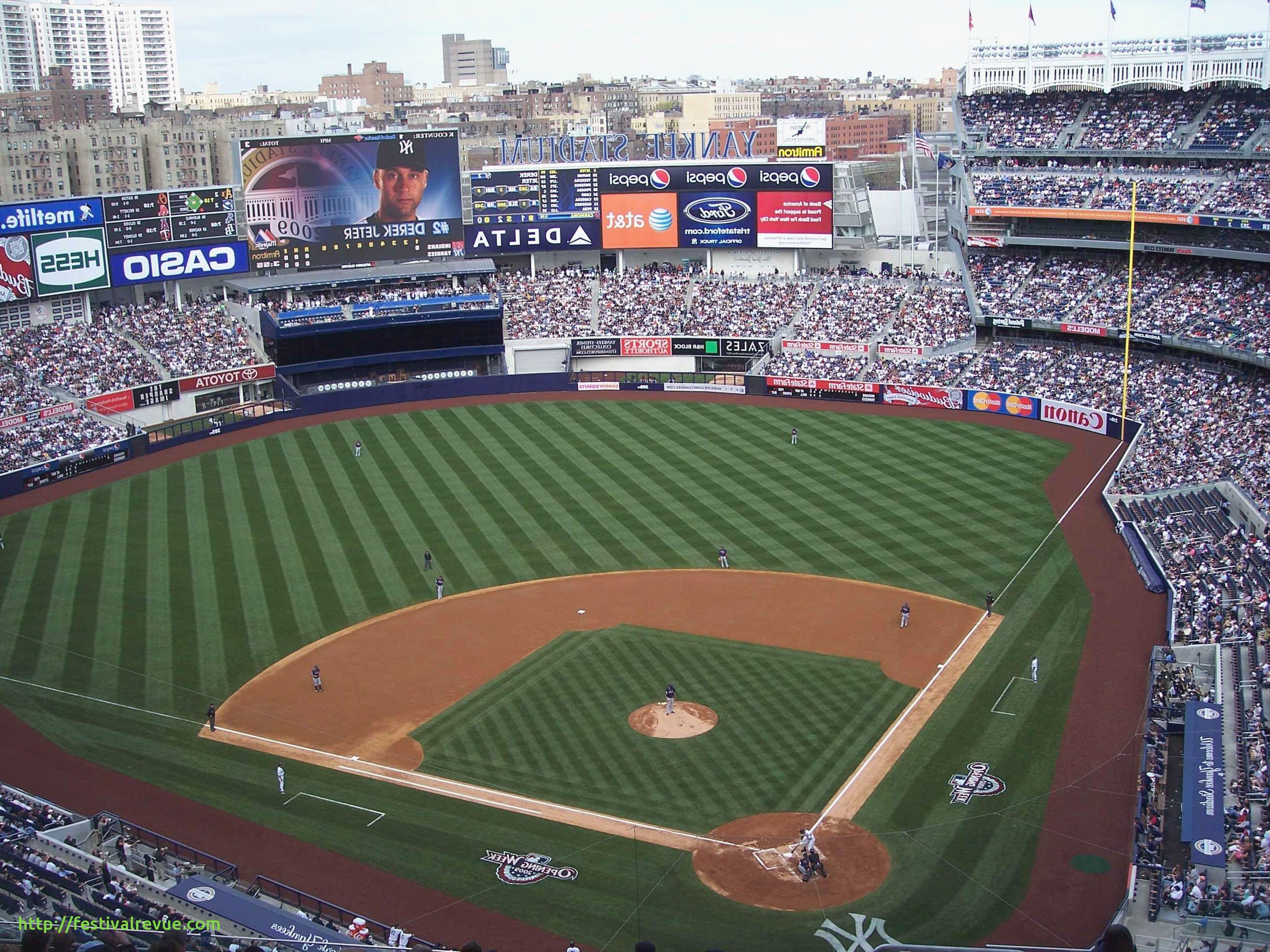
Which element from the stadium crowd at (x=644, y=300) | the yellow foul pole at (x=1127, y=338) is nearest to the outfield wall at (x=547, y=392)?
the yellow foul pole at (x=1127, y=338)

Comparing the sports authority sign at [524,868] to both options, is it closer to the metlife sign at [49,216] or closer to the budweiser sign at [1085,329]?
the budweiser sign at [1085,329]

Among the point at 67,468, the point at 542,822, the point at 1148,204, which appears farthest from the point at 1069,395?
the point at 67,468

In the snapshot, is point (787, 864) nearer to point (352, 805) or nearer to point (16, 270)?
point (352, 805)

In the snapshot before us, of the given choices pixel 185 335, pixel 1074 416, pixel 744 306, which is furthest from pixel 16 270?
pixel 1074 416

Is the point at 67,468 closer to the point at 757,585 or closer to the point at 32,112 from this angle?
the point at 757,585

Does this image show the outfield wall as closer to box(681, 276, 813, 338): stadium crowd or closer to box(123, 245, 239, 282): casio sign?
box(681, 276, 813, 338): stadium crowd

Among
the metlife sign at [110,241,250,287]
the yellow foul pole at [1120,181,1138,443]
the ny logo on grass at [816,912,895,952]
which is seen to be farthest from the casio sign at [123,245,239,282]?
the ny logo on grass at [816,912,895,952]

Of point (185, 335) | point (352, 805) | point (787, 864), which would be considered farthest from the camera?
point (185, 335)
